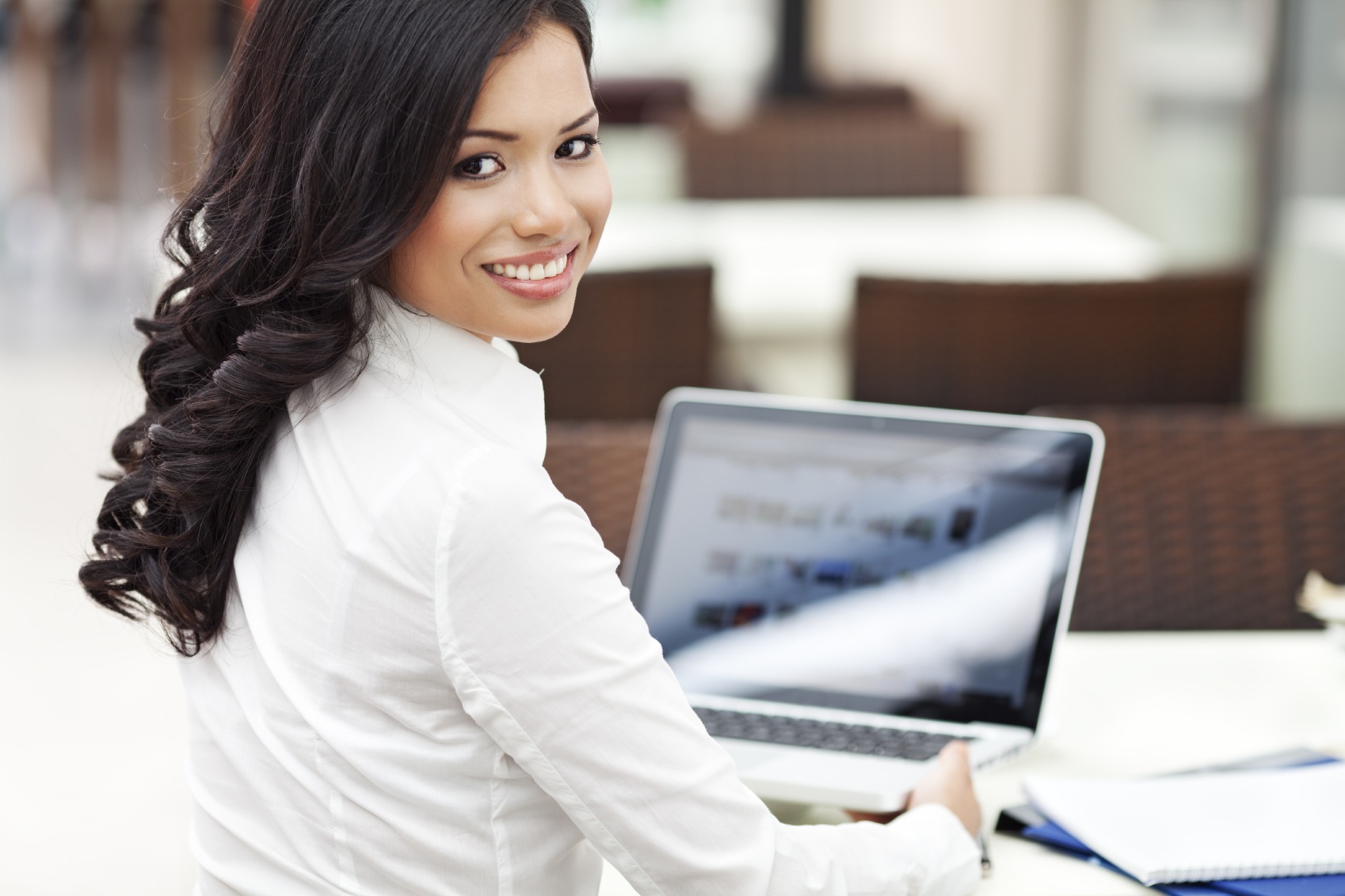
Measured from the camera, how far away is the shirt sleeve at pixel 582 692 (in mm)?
908

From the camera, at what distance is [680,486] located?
1.50m

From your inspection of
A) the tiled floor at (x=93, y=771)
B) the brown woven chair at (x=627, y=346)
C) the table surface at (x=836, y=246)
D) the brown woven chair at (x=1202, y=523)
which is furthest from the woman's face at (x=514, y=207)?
the table surface at (x=836, y=246)

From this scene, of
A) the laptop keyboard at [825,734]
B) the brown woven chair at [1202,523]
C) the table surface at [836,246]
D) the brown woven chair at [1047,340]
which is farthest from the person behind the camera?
the table surface at [836,246]

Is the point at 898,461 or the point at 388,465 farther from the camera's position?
the point at 898,461

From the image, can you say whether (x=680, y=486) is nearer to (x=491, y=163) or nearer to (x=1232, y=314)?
(x=491, y=163)

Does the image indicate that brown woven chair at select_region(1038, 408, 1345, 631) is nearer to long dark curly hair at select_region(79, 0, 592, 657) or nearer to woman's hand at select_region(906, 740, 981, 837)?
woman's hand at select_region(906, 740, 981, 837)

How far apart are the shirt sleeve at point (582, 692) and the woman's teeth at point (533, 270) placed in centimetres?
14

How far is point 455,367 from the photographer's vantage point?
1020 mm

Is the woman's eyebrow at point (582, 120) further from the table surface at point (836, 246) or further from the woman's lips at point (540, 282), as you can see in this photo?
the table surface at point (836, 246)

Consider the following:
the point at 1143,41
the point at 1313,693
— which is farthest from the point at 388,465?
the point at 1143,41

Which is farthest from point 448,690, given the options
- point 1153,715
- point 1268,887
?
point 1153,715

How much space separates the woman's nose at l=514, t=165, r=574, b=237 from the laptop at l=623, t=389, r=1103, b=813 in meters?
0.50

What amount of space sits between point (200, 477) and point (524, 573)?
0.85ft

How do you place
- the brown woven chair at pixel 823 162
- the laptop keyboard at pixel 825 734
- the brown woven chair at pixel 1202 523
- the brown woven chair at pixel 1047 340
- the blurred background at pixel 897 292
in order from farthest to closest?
the brown woven chair at pixel 823 162 < the brown woven chair at pixel 1047 340 < the brown woven chair at pixel 1202 523 < the blurred background at pixel 897 292 < the laptop keyboard at pixel 825 734
